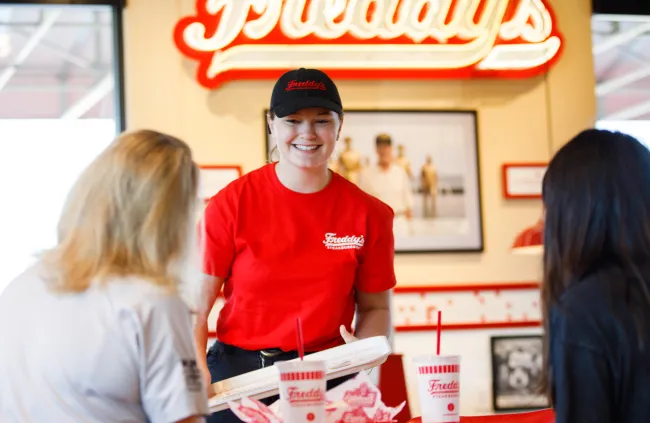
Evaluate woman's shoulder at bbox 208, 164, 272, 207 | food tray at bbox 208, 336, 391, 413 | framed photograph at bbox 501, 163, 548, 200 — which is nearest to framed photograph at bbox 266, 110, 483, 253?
framed photograph at bbox 501, 163, 548, 200

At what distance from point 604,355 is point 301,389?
518 mm

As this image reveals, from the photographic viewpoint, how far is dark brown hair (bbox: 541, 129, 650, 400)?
61.4 inches

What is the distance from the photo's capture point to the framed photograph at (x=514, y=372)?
5.04 m

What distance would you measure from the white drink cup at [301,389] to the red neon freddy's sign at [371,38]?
3.54 metres

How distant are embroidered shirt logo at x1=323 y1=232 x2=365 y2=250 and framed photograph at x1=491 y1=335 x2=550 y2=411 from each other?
283cm

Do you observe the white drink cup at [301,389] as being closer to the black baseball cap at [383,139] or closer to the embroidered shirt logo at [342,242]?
the embroidered shirt logo at [342,242]

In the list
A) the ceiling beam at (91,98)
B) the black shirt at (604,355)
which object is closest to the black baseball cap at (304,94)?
the black shirt at (604,355)

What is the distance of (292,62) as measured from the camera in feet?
16.4

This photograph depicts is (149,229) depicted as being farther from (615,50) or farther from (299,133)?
(615,50)

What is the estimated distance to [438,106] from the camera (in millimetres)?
5176


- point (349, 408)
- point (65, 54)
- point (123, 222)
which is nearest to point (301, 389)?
point (349, 408)

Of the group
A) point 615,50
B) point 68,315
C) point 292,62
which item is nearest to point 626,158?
point 68,315

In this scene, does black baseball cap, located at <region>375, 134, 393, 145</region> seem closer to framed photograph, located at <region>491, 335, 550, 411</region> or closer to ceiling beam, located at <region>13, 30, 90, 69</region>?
framed photograph, located at <region>491, 335, 550, 411</region>

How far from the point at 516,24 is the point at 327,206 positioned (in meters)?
3.13
